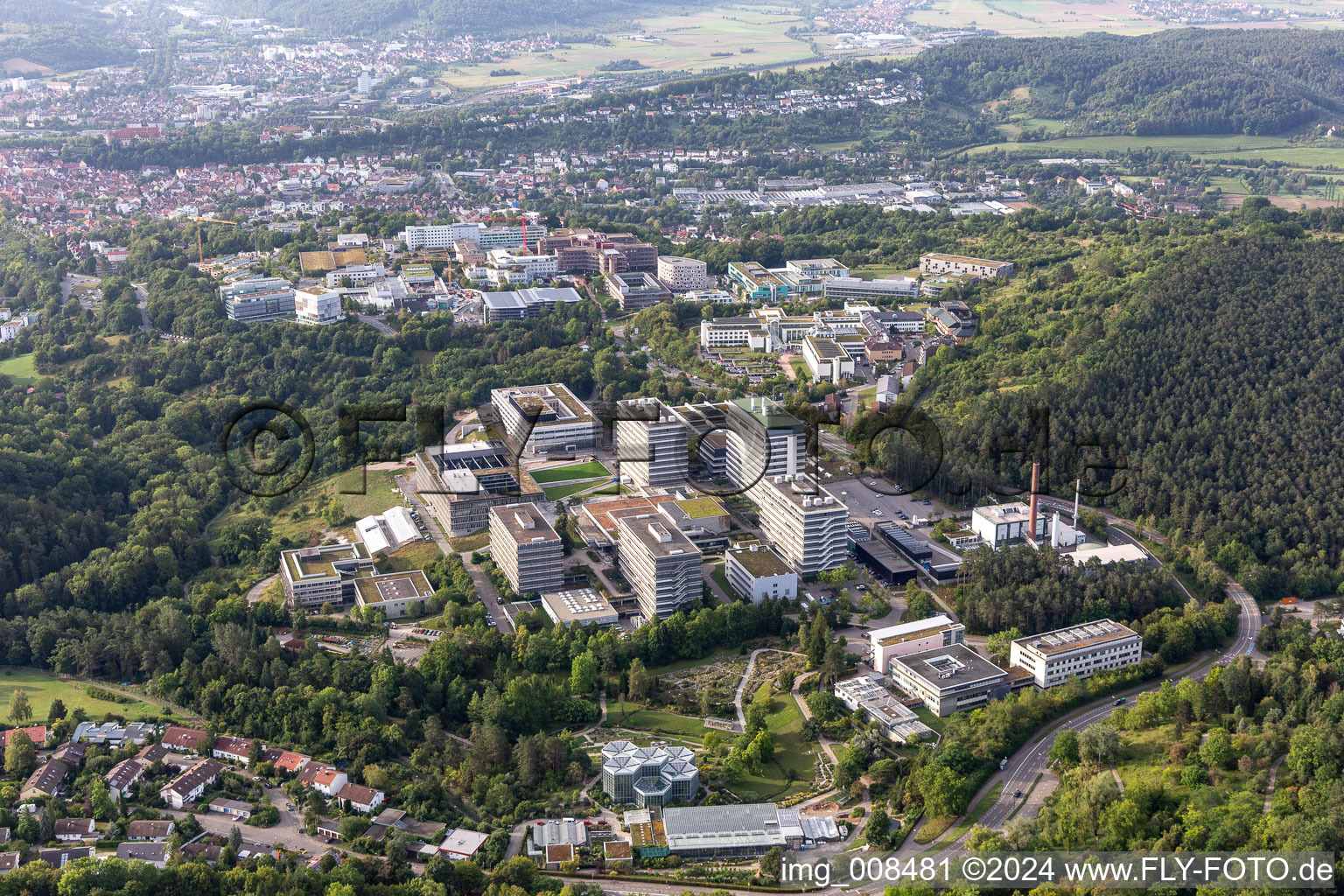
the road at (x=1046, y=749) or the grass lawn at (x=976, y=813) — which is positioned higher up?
the road at (x=1046, y=749)

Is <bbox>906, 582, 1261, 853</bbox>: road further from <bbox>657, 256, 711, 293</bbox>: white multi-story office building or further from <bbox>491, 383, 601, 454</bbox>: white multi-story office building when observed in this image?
<bbox>657, 256, 711, 293</bbox>: white multi-story office building

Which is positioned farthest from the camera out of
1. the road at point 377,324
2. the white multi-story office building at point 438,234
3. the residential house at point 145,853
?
the white multi-story office building at point 438,234

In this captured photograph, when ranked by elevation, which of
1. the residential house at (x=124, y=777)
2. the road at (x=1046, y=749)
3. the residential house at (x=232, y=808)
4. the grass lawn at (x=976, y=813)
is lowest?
the grass lawn at (x=976, y=813)

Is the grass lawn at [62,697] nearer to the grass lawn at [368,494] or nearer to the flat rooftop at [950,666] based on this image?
the grass lawn at [368,494]

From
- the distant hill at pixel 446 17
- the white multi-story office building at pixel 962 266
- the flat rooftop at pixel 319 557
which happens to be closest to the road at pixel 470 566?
the flat rooftop at pixel 319 557

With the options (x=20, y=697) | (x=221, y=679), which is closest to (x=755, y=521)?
(x=221, y=679)

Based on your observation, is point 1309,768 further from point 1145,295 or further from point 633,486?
point 1145,295

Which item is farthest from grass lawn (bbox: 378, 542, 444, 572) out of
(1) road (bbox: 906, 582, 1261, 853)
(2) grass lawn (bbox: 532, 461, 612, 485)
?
(1) road (bbox: 906, 582, 1261, 853)

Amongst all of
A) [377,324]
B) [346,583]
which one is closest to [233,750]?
[346,583]
